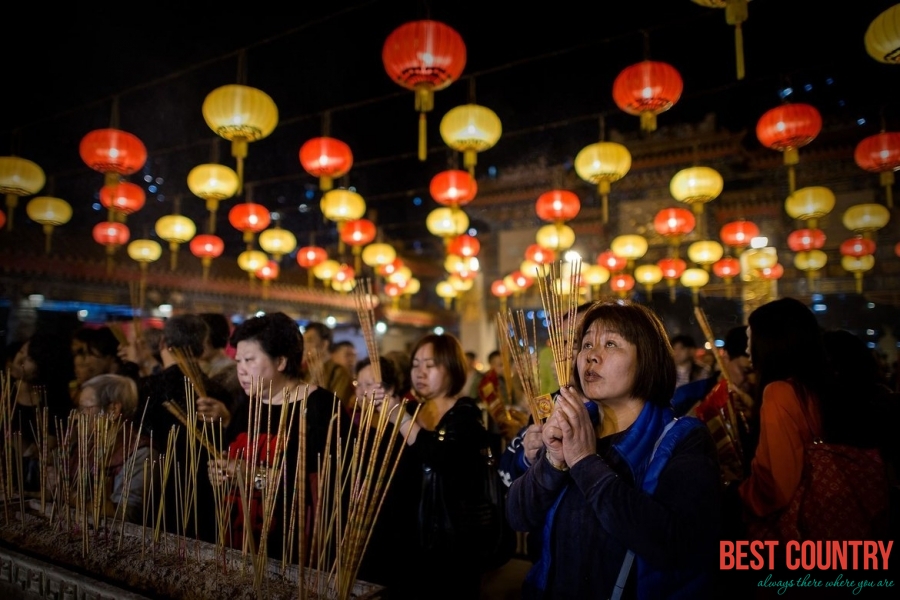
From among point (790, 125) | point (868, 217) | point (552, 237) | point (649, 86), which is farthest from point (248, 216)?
point (868, 217)

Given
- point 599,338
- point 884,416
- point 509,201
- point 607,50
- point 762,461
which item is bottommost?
point 762,461

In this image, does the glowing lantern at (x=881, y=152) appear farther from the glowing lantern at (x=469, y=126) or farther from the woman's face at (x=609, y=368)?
the woman's face at (x=609, y=368)

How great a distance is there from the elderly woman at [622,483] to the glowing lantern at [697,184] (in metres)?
3.54

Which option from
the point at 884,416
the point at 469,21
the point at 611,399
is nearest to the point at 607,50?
the point at 469,21

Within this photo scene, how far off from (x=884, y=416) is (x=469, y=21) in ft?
14.5

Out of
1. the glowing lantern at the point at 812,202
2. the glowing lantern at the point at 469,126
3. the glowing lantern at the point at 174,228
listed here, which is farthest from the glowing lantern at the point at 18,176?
the glowing lantern at the point at 812,202

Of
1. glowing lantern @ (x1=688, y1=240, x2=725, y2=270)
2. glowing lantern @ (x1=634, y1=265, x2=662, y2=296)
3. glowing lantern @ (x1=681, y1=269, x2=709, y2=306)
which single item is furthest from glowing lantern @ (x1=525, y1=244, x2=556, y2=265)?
glowing lantern @ (x1=681, y1=269, x2=709, y2=306)

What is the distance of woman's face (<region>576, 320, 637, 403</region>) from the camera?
1052mm

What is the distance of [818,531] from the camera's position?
4.17ft

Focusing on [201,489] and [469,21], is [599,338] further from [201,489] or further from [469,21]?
[469,21]

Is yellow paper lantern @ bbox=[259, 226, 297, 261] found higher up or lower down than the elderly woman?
higher up

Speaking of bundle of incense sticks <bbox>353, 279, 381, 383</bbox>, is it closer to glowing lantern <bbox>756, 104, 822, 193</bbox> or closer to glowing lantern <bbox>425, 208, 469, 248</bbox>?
glowing lantern <bbox>756, 104, 822, 193</bbox>

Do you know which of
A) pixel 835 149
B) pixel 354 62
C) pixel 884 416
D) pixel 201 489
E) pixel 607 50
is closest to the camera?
pixel 884 416

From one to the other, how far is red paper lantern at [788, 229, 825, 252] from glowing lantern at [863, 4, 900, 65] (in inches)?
134
